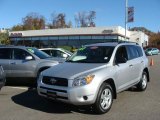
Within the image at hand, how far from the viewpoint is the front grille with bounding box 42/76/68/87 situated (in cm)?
687

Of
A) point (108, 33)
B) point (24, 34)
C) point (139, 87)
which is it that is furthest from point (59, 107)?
point (24, 34)

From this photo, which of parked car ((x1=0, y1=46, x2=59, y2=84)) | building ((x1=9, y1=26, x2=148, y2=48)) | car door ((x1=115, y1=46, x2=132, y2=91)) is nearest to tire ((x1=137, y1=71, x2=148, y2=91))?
car door ((x1=115, y1=46, x2=132, y2=91))

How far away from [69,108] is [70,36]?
56479mm

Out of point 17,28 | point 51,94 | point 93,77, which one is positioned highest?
point 17,28

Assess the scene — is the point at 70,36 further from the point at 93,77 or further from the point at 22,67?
the point at 93,77

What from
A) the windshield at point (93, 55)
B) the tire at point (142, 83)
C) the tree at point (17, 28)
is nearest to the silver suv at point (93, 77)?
the windshield at point (93, 55)

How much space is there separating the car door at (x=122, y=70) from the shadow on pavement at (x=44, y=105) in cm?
123

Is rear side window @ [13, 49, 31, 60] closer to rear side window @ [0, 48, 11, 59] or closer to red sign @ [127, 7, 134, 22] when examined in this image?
rear side window @ [0, 48, 11, 59]

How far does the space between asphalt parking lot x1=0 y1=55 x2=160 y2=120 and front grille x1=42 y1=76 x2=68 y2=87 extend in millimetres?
717

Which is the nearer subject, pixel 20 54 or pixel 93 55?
pixel 93 55

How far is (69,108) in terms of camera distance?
7.58m

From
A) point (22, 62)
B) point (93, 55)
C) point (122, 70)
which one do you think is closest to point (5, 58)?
point (22, 62)

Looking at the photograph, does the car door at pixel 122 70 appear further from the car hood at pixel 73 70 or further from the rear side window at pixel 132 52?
the car hood at pixel 73 70

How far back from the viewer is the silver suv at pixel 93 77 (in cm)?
672
